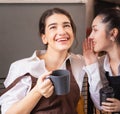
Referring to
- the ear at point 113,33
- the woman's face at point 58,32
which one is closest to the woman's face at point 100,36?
the ear at point 113,33

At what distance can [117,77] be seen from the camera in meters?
1.30

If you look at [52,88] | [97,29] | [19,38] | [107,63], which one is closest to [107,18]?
[97,29]

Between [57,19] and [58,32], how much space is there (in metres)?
0.07

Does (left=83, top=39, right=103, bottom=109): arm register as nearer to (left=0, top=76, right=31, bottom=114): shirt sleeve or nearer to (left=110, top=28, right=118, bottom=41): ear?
(left=110, top=28, right=118, bottom=41): ear

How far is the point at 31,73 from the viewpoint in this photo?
47.5 inches

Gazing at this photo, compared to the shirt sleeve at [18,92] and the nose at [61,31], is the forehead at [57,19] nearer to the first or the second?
the nose at [61,31]

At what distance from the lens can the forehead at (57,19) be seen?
1.22 metres

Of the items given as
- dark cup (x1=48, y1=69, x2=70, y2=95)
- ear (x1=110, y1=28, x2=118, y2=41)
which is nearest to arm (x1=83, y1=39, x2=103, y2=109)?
ear (x1=110, y1=28, x2=118, y2=41)

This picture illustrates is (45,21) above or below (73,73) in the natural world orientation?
above

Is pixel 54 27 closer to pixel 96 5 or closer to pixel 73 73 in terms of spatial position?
pixel 73 73

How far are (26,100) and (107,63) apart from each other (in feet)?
1.66

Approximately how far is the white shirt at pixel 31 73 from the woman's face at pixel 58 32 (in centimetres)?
11

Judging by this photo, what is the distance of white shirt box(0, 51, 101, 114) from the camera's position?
118 centimetres

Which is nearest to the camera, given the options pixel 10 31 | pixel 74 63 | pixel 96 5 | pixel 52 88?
pixel 52 88
